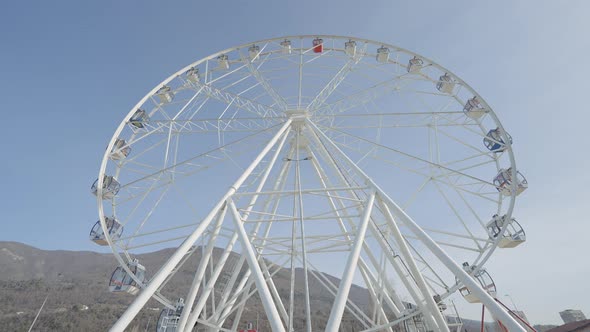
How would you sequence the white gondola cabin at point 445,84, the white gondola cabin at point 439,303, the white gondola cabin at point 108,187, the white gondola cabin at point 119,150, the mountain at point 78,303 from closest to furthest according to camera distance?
the white gondola cabin at point 439,303 → the white gondola cabin at point 108,187 → the white gondola cabin at point 119,150 → the white gondola cabin at point 445,84 → the mountain at point 78,303

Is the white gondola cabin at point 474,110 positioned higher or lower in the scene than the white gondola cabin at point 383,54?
lower

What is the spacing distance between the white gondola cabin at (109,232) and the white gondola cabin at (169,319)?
161 inches

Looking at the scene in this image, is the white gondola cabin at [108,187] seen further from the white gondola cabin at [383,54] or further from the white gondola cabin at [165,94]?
the white gondola cabin at [383,54]

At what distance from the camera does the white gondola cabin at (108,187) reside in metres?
14.4

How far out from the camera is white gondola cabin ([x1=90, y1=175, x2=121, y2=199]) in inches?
568

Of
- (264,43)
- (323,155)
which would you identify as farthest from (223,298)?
(264,43)

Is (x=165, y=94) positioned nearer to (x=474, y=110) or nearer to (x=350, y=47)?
(x=350, y=47)

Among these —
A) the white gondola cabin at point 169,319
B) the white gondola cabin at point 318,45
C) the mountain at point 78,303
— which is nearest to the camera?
the white gondola cabin at point 169,319

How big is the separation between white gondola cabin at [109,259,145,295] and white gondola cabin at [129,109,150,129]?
622 centimetres

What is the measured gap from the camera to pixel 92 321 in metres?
69.7

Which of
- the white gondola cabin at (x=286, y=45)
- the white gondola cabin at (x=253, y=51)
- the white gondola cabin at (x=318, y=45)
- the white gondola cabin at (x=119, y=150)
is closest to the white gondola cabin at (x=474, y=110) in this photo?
the white gondola cabin at (x=318, y=45)

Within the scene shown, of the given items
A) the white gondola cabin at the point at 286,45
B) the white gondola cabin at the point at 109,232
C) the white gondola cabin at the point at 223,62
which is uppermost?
the white gondola cabin at the point at 286,45

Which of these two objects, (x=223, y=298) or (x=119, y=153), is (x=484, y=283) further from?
(x=119, y=153)

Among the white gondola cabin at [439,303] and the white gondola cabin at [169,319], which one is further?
the white gondola cabin at [439,303]
